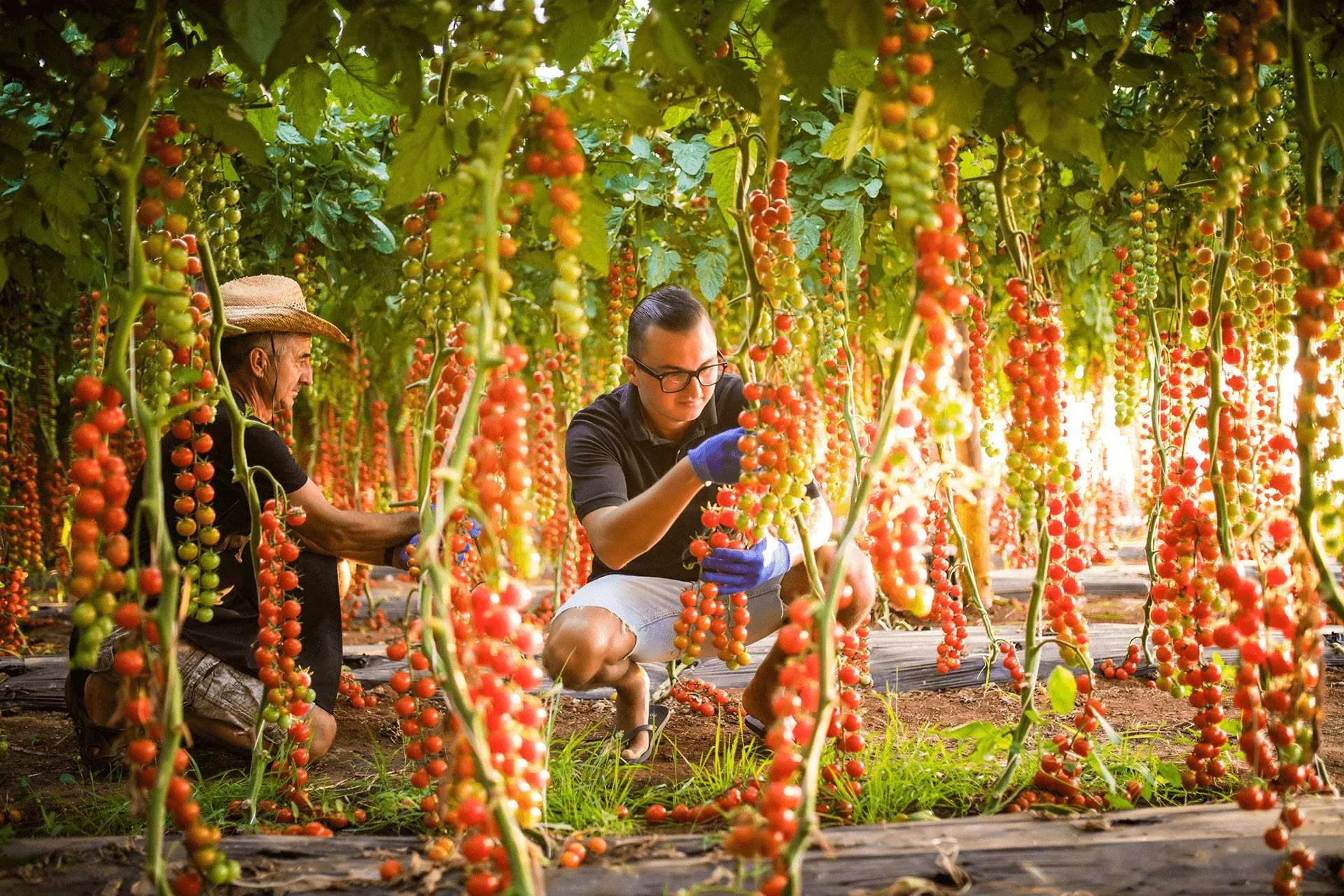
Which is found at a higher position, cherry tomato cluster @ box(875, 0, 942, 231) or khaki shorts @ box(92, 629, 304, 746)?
cherry tomato cluster @ box(875, 0, 942, 231)

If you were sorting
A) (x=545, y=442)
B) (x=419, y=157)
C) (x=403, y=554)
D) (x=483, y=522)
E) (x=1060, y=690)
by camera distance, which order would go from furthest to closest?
1. (x=545, y=442)
2. (x=403, y=554)
3. (x=1060, y=690)
4. (x=419, y=157)
5. (x=483, y=522)

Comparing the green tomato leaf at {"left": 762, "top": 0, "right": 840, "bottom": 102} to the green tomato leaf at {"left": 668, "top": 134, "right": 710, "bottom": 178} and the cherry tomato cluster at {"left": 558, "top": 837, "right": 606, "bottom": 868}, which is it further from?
Result: the green tomato leaf at {"left": 668, "top": 134, "right": 710, "bottom": 178}

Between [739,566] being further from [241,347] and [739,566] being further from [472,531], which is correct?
[241,347]

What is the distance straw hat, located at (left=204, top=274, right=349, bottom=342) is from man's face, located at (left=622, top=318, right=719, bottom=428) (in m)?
0.87

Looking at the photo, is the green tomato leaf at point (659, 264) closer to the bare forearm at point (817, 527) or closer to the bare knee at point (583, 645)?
the bare forearm at point (817, 527)

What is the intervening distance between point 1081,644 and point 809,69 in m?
1.08

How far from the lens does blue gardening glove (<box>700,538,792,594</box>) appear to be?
6.64 ft

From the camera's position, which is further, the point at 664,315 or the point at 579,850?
the point at 664,315

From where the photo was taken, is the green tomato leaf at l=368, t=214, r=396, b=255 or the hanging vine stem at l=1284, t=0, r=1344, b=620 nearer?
the hanging vine stem at l=1284, t=0, r=1344, b=620

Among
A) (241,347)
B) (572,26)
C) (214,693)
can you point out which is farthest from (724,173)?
(214,693)

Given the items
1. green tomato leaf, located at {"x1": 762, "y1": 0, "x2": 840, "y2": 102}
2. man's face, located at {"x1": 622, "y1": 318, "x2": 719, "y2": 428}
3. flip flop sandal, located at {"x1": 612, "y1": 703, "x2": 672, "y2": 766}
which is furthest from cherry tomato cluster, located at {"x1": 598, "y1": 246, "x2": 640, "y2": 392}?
green tomato leaf, located at {"x1": 762, "y1": 0, "x2": 840, "y2": 102}

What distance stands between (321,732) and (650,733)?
86 centimetres

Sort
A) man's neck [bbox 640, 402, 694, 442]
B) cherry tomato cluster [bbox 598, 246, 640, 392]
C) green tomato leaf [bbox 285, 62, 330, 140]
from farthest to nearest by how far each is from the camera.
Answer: cherry tomato cluster [bbox 598, 246, 640, 392], man's neck [bbox 640, 402, 694, 442], green tomato leaf [bbox 285, 62, 330, 140]

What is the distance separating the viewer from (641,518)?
6.84ft
